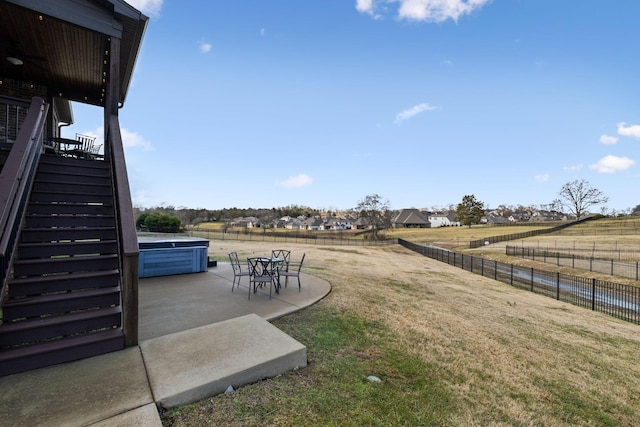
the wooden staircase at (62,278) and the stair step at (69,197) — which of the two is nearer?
the wooden staircase at (62,278)

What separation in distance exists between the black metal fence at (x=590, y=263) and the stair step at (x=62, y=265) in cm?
2466

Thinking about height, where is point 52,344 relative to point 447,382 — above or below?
above

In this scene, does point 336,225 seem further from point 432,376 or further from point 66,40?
point 432,376

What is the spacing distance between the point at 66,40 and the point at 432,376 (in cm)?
923

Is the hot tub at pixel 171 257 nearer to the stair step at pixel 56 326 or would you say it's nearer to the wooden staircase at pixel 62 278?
the wooden staircase at pixel 62 278

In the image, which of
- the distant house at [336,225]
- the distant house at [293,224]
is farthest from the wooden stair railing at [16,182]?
the distant house at [293,224]

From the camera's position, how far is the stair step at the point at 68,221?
3.86 m

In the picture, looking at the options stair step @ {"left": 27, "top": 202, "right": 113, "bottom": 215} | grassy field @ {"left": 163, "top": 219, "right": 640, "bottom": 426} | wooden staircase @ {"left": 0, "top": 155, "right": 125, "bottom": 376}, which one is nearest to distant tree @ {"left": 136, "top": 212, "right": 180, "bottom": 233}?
wooden staircase @ {"left": 0, "top": 155, "right": 125, "bottom": 376}

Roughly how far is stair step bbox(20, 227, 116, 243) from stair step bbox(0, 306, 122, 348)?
126 cm

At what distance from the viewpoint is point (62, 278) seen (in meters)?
3.35

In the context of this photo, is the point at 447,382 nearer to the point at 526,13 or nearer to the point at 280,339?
the point at 280,339

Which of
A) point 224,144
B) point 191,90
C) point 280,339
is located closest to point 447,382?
point 280,339

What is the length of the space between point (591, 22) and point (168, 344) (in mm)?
29677

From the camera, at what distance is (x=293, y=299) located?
565cm
